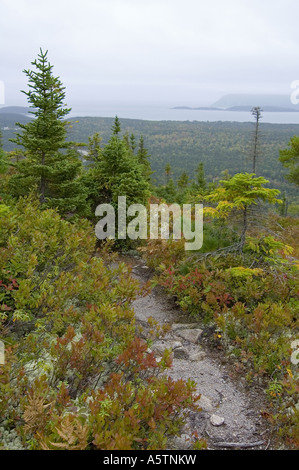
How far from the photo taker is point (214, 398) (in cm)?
409

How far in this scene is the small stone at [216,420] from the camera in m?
3.64

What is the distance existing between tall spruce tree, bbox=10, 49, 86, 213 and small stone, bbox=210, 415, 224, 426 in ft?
21.3


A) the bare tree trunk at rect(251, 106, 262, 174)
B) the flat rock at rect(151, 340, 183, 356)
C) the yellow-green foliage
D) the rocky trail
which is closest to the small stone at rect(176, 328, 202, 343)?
the rocky trail

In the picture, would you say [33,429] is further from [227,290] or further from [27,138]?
[27,138]

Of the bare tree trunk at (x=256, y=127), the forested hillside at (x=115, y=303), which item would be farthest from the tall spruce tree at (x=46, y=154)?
the bare tree trunk at (x=256, y=127)

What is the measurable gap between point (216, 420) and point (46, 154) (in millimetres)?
7766

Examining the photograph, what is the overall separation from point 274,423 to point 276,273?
10.7ft

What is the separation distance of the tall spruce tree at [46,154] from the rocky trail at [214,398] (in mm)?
4453

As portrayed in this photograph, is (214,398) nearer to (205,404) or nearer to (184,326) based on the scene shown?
(205,404)

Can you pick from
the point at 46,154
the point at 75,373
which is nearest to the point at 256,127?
the point at 46,154

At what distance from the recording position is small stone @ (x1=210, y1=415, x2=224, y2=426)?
143 inches

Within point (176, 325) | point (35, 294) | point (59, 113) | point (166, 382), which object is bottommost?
point (176, 325)

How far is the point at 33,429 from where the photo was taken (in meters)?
2.94
